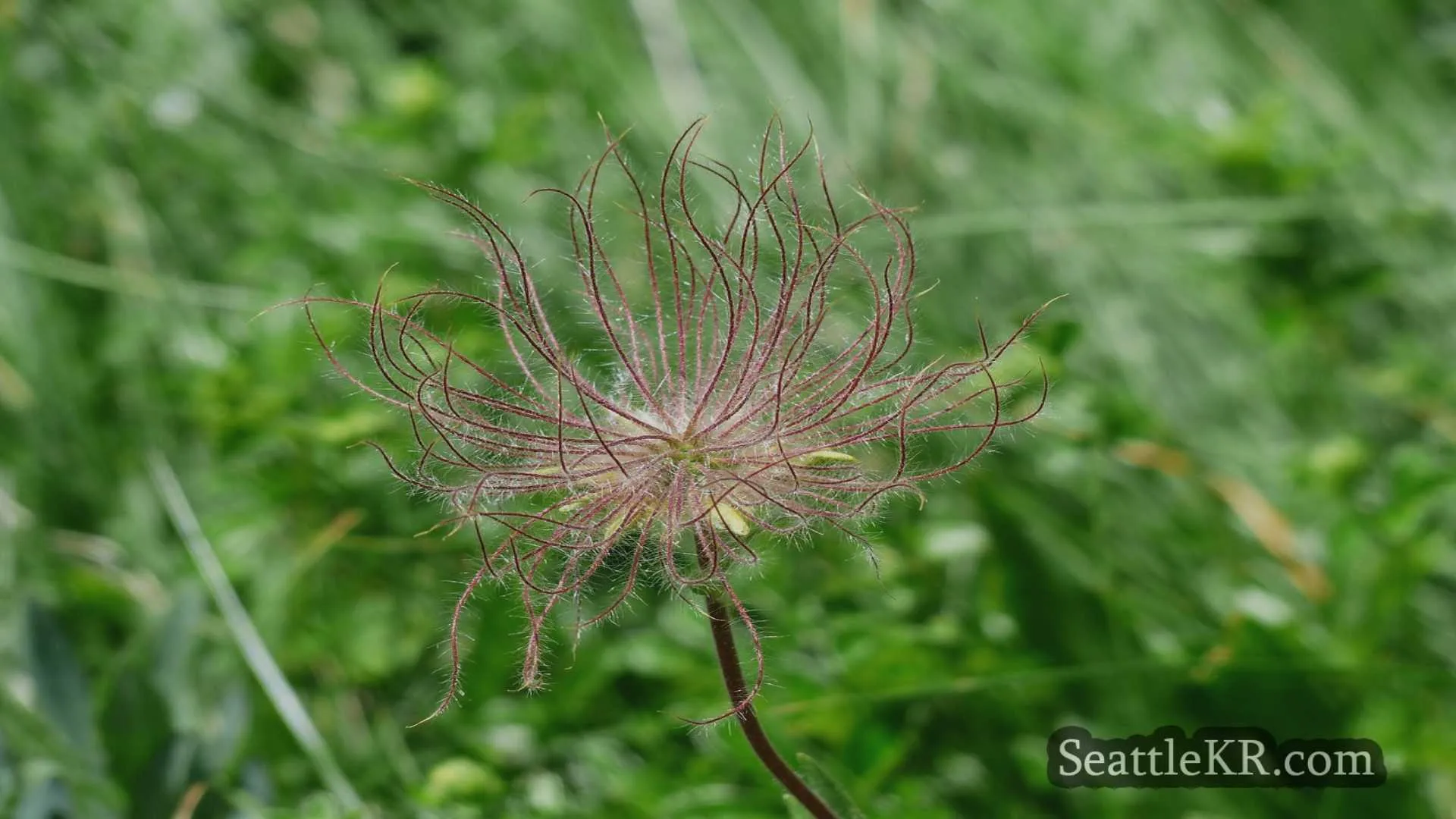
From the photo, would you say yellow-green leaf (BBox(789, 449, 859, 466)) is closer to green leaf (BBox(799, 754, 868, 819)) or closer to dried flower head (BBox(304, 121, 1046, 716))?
dried flower head (BBox(304, 121, 1046, 716))

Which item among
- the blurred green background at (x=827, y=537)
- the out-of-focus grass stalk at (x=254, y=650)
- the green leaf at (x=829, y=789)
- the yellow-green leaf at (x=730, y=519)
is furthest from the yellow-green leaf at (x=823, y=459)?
the out-of-focus grass stalk at (x=254, y=650)

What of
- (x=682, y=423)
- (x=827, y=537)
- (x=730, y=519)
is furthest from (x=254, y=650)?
(x=730, y=519)

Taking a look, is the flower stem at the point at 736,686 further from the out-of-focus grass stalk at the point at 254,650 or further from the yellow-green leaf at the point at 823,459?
the out-of-focus grass stalk at the point at 254,650

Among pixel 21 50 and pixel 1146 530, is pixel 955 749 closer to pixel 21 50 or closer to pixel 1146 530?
pixel 1146 530

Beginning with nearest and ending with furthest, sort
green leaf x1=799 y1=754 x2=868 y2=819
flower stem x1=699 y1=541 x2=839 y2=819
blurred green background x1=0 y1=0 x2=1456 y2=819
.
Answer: flower stem x1=699 y1=541 x2=839 y2=819 → green leaf x1=799 y1=754 x2=868 y2=819 → blurred green background x1=0 y1=0 x2=1456 y2=819

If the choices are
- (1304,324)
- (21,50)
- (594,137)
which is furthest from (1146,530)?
(21,50)

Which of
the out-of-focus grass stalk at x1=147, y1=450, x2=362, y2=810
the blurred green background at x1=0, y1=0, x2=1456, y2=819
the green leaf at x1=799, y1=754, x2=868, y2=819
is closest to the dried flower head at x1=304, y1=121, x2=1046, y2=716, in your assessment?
the green leaf at x1=799, y1=754, x2=868, y2=819
